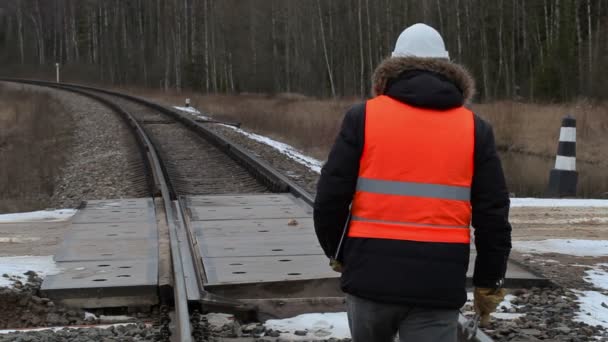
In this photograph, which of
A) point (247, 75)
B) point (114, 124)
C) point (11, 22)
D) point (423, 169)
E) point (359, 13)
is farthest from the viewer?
point (11, 22)

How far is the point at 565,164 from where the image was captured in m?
9.62

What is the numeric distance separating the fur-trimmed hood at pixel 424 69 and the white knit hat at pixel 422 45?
0.07 feet

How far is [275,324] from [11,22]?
92.1m

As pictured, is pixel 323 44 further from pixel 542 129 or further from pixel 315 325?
pixel 315 325

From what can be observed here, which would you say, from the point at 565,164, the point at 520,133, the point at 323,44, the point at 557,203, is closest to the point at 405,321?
the point at 557,203

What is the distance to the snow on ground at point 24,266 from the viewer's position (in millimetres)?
5695

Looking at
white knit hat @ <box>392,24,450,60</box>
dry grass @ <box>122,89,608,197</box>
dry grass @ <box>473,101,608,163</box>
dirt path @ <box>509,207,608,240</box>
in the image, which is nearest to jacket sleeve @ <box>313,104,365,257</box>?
white knit hat @ <box>392,24,450,60</box>

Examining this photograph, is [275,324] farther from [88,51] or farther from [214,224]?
[88,51]

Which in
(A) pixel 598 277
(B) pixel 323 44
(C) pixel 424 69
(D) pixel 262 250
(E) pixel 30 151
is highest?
(B) pixel 323 44

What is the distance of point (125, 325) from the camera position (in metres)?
4.81

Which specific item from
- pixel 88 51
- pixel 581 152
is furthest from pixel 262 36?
pixel 581 152

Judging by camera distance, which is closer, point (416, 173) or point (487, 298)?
point (416, 173)

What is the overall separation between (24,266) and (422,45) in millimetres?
3918

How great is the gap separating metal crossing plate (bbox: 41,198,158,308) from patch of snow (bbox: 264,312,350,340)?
92cm
